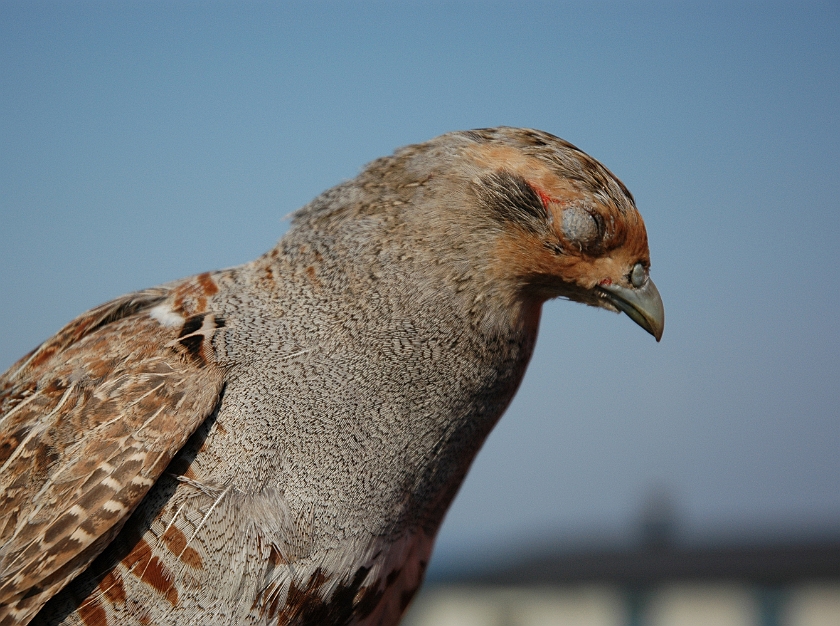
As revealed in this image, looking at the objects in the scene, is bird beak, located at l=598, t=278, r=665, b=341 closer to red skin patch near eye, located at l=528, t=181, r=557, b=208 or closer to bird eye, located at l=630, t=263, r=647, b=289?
bird eye, located at l=630, t=263, r=647, b=289

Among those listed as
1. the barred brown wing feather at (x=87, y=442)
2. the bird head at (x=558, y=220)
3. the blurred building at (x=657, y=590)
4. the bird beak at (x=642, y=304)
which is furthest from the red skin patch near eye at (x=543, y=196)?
the blurred building at (x=657, y=590)

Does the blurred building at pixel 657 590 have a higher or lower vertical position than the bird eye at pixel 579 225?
lower

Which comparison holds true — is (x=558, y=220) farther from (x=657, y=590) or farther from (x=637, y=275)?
(x=657, y=590)

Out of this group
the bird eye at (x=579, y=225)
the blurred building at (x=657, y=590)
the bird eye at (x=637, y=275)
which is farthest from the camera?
the blurred building at (x=657, y=590)

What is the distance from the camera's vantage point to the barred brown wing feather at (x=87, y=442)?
3.28m

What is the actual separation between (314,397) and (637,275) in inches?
57.6

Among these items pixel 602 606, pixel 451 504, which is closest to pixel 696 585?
pixel 602 606

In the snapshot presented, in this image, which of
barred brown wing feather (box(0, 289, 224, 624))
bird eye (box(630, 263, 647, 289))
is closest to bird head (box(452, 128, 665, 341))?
bird eye (box(630, 263, 647, 289))

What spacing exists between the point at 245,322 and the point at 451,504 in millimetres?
1291

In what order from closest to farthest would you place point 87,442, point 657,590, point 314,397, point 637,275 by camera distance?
point 87,442, point 314,397, point 637,275, point 657,590

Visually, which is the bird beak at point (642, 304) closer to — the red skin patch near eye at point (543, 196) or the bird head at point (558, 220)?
the bird head at point (558, 220)

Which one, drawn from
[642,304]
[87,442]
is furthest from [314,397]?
[642,304]

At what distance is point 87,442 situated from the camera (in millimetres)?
3426

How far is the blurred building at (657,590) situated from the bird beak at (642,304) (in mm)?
21071
